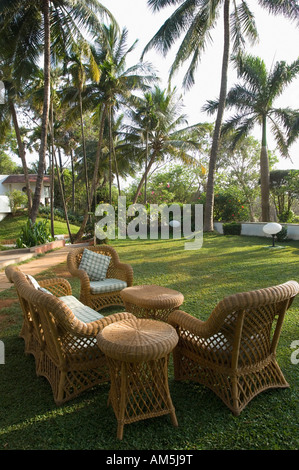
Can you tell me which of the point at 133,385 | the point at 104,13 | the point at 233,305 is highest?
the point at 104,13

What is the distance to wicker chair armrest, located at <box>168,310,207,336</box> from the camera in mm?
2260

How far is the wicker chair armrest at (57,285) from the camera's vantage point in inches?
146

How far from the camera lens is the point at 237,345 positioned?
215 cm

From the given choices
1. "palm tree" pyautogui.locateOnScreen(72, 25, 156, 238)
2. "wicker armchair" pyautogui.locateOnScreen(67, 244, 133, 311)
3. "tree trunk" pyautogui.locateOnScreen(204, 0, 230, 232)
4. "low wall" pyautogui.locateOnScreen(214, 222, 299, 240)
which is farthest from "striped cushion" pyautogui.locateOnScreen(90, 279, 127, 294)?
"tree trunk" pyautogui.locateOnScreen(204, 0, 230, 232)

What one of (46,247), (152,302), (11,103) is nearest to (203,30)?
(11,103)

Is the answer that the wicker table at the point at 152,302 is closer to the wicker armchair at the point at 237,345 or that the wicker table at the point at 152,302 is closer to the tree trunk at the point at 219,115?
the wicker armchair at the point at 237,345

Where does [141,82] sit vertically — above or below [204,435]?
above

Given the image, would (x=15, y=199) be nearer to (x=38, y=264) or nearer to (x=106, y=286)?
(x=38, y=264)

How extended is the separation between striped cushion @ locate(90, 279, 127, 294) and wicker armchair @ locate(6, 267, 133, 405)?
5.26 feet

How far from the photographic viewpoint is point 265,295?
2.05 metres

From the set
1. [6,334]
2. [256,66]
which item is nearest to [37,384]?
[6,334]

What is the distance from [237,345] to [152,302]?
1363 mm

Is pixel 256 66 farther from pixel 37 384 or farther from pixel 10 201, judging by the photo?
pixel 37 384

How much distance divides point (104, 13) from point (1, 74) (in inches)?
241
